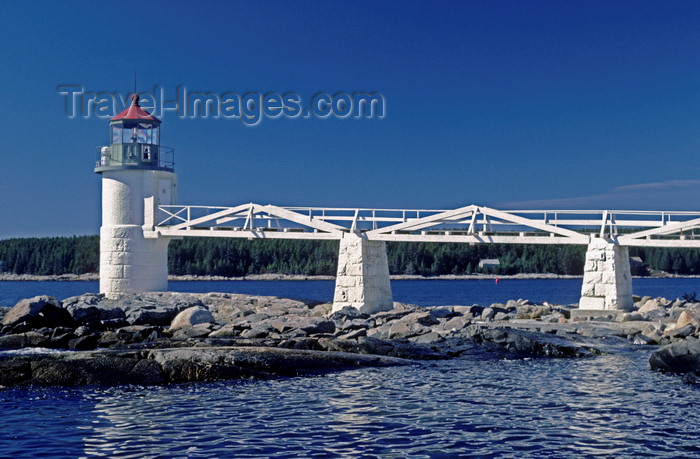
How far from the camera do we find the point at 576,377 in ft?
49.9

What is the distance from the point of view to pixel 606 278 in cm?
2545

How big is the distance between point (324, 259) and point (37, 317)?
3788 inches

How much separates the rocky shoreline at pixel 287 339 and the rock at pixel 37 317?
3cm

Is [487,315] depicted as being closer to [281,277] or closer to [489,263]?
[281,277]

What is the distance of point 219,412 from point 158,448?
2063 millimetres

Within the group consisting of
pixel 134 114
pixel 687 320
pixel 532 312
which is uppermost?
pixel 134 114

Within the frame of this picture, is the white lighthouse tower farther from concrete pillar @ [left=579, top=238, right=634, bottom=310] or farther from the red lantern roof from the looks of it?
concrete pillar @ [left=579, top=238, right=634, bottom=310]

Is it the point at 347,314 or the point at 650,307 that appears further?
the point at 650,307

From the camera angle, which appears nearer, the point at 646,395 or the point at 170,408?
the point at 170,408

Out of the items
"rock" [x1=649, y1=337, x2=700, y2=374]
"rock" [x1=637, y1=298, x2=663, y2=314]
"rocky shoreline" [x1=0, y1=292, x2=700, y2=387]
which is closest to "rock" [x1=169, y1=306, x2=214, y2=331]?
"rocky shoreline" [x1=0, y1=292, x2=700, y2=387]

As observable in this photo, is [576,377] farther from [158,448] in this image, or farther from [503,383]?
[158,448]

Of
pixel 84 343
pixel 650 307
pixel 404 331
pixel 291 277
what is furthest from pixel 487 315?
pixel 291 277

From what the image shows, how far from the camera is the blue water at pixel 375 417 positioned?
1007cm

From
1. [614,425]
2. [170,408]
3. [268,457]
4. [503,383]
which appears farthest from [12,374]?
[614,425]
